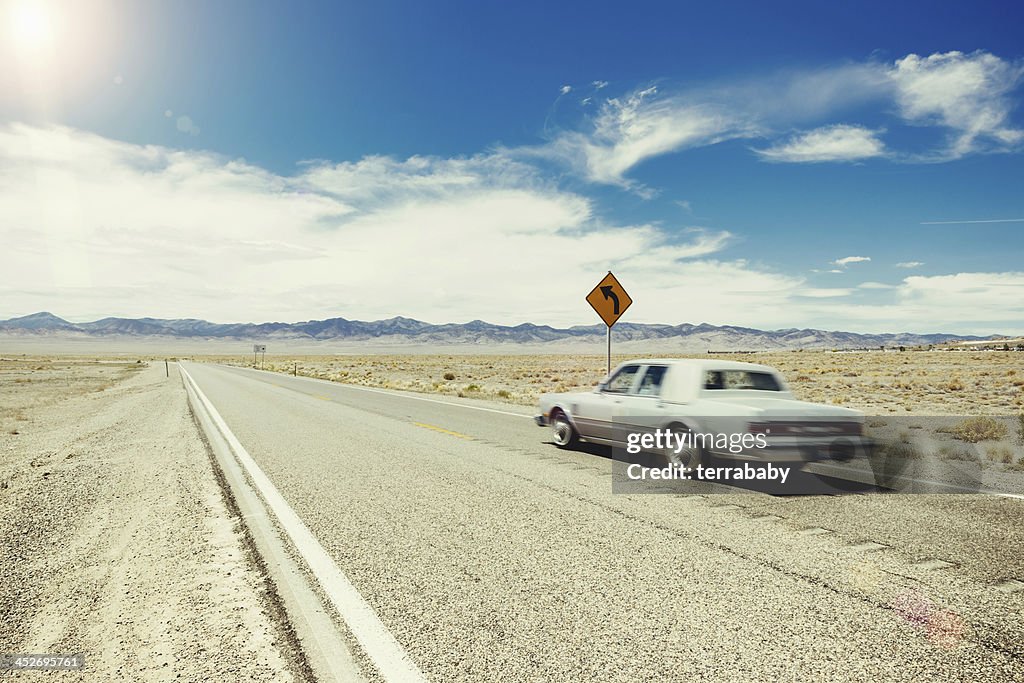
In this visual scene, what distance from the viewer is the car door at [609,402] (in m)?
9.45

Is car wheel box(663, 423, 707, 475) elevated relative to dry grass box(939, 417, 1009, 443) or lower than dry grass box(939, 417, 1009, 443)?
elevated

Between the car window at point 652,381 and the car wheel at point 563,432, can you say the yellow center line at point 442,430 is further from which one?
the car window at point 652,381

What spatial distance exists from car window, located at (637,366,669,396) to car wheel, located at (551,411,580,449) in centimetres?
167

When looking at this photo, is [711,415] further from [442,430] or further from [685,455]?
[442,430]

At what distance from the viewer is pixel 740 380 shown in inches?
336

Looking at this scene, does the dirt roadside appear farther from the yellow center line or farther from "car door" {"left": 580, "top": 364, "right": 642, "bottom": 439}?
"car door" {"left": 580, "top": 364, "right": 642, "bottom": 439}

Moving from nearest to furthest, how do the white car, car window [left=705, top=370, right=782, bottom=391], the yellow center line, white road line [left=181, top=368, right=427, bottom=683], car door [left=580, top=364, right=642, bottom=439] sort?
white road line [left=181, top=368, right=427, bottom=683] → the white car → car window [left=705, top=370, right=782, bottom=391] → car door [left=580, top=364, right=642, bottom=439] → the yellow center line

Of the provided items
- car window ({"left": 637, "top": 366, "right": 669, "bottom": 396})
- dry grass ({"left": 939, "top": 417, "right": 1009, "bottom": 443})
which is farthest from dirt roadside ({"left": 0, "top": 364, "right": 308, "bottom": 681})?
dry grass ({"left": 939, "top": 417, "right": 1009, "bottom": 443})

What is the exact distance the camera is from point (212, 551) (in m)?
5.26

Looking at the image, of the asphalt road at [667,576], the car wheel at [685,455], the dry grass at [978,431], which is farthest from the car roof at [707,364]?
the dry grass at [978,431]

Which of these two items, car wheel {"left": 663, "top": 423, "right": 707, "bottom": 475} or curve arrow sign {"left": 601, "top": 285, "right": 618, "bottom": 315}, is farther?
curve arrow sign {"left": 601, "top": 285, "right": 618, "bottom": 315}

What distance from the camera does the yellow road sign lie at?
17469 millimetres

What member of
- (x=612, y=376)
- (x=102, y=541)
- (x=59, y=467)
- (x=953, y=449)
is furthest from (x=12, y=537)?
(x=953, y=449)

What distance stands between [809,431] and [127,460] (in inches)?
399
